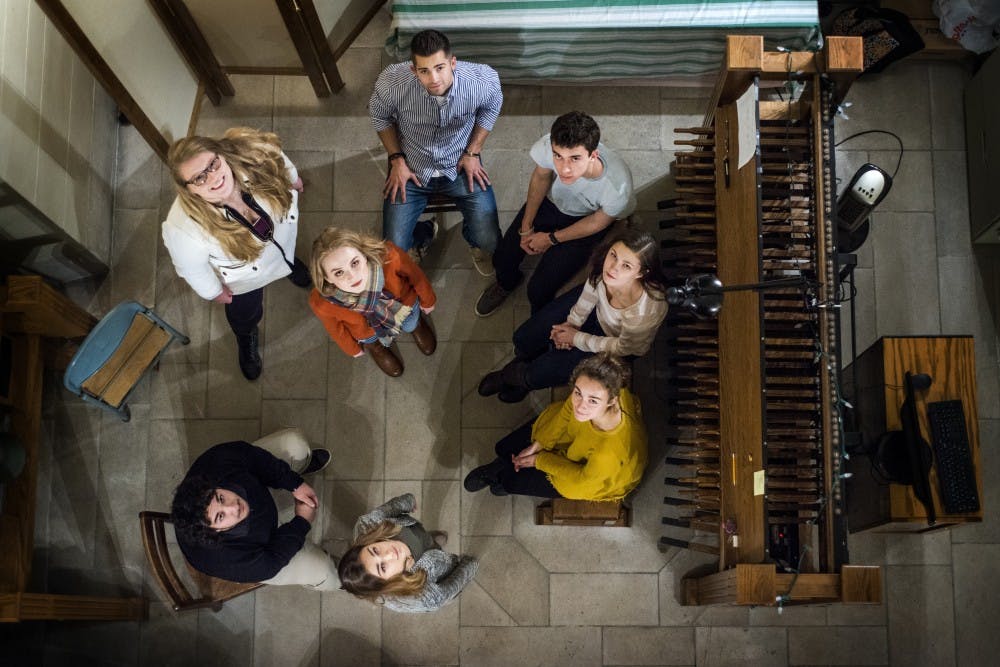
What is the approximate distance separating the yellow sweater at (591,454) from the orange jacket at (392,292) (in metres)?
0.88

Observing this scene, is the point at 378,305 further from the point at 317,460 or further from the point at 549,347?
the point at 317,460

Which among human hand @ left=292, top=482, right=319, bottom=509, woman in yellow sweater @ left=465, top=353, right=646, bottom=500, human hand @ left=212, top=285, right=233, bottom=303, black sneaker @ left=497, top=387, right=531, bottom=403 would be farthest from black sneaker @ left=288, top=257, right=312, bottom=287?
→ woman in yellow sweater @ left=465, top=353, right=646, bottom=500

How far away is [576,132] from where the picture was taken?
3164 mm

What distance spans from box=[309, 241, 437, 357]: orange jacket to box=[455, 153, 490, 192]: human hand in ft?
2.17

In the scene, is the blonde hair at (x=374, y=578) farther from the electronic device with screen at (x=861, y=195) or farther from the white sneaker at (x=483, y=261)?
the electronic device with screen at (x=861, y=195)

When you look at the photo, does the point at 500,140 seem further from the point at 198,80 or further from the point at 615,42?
the point at 198,80

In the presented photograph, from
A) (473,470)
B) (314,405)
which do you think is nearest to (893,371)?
(473,470)

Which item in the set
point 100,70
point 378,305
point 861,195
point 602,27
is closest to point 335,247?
point 378,305

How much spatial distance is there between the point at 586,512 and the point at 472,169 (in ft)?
6.21

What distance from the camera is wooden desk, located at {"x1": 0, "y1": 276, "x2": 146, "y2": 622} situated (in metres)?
3.62

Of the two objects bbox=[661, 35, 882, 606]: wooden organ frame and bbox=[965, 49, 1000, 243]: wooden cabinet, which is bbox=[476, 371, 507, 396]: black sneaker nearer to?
bbox=[661, 35, 882, 606]: wooden organ frame

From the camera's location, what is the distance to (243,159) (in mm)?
3219

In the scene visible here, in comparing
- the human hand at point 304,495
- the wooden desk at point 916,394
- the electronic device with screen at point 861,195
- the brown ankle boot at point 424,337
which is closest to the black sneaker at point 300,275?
the brown ankle boot at point 424,337

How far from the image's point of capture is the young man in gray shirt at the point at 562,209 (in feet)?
10.6
